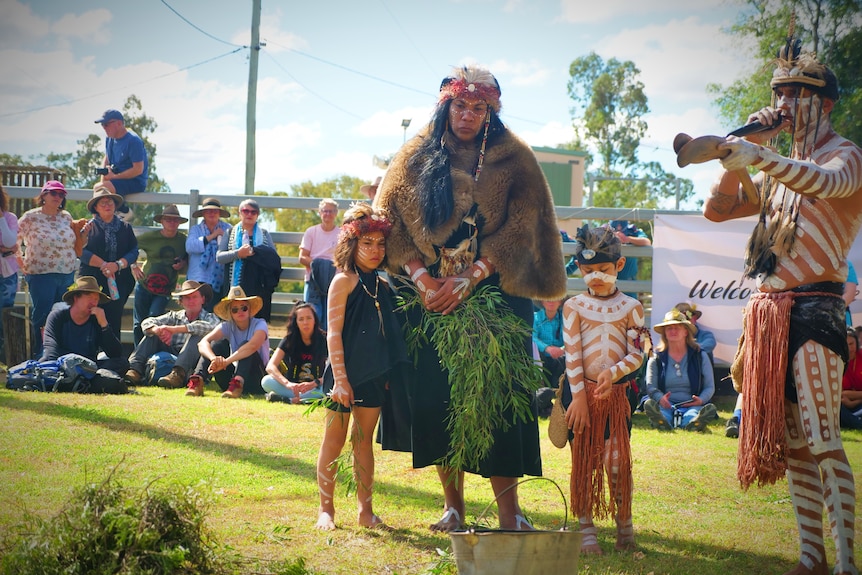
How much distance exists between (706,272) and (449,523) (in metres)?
6.26

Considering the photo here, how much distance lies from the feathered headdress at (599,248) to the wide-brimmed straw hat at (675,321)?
4.55 meters

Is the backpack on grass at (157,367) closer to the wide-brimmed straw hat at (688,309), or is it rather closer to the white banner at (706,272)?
the white banner at (706,272)

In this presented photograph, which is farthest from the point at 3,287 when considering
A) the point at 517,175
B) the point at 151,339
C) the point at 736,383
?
the point at 736,383

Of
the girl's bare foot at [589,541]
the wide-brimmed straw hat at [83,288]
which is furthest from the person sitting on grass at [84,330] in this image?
the girl's bare foot at [589,541]

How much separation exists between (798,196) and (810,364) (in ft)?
2.62

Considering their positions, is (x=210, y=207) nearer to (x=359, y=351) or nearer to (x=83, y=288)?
(x=83, y=288)

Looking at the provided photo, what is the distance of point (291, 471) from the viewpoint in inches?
228

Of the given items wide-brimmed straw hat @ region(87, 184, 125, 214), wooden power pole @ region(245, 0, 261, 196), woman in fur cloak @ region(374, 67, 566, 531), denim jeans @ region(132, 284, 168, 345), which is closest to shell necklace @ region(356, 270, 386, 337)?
woman in fur cloak @ region(374, 67, 566, 531)

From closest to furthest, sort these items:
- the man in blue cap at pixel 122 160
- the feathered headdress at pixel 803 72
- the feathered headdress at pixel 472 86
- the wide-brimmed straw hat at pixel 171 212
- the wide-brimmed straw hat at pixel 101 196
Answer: the feathered headdress at pixel 803 72 → the feathered headdress at pixel 472 86 → the wide-brimmed straw hat at pixel 101 196 → the wide-brimmed straw hat at pixel 171 212 → the man in blue cap at pixel 122 160

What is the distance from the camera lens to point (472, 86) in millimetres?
4660

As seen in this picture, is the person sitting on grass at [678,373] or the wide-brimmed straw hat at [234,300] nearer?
the person sitting on grass at [678,373]

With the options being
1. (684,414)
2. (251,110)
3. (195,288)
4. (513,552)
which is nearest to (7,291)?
(195,288)

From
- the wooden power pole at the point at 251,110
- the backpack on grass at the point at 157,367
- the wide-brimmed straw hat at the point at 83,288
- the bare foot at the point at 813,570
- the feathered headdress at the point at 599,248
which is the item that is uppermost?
the wooden power pole at the point at 251,110

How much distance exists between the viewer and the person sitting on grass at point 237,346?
930 centimetres
